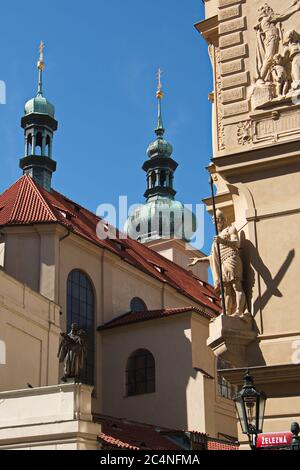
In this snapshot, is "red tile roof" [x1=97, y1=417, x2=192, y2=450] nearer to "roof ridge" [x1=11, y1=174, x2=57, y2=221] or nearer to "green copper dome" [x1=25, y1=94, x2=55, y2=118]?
"roof ridge" [x1=11, y1=174, x2=57, y2=221]

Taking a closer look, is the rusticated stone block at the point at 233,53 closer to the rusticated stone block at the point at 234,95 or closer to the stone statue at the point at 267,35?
the stone statue at the point at 267,35

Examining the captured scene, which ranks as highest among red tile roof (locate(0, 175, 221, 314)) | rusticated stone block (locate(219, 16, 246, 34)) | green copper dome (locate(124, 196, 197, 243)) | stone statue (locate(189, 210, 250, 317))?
green copper dome (locate(124, 196, 197, 243))

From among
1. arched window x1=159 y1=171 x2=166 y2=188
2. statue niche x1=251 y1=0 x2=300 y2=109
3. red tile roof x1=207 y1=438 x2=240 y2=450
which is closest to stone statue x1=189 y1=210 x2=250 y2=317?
statue niche x1=251 y1=0 x2=300 y2=109

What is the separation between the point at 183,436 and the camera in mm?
28359

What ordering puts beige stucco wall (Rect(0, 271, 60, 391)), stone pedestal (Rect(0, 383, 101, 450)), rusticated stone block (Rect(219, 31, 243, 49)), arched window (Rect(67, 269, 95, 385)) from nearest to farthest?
rusticated stone block (Rect(219, 31, 243, 49)) < stone pedestal (Rect(0, 383, 101, 450)) < beige stucco wall (Rect(0, 271, 60, 391)) < arched window (Rect(67, 269, 95, 385))

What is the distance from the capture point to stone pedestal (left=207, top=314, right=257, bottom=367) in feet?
42.6

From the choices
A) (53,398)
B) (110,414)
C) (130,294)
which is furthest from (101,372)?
(53,398)

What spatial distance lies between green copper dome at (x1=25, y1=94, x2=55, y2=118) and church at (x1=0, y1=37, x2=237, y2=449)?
5464 millimetres

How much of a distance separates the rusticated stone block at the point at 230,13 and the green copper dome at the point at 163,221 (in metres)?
35.0

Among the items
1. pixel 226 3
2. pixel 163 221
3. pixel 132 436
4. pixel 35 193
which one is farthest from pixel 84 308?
pixel 163 221

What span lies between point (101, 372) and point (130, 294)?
4134 mm

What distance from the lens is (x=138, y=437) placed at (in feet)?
86.2

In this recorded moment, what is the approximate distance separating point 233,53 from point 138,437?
1467 centimetres
